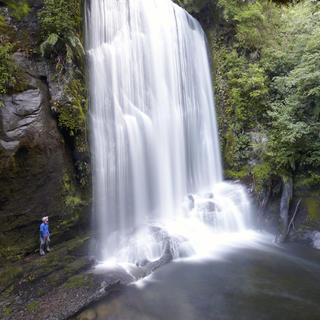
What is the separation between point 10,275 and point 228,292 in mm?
4814

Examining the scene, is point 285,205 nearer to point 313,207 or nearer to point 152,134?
point 313,207

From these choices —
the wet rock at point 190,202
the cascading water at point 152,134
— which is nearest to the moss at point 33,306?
the cascading water at point 152,134

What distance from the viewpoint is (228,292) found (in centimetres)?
524

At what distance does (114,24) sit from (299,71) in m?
7.02

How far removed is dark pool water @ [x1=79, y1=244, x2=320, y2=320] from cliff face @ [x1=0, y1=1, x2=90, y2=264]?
2.45 meters

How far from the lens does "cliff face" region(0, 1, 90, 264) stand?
538 cm

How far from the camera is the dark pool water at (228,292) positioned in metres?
4.57

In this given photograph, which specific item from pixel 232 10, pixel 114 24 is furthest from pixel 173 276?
pixel 232 10

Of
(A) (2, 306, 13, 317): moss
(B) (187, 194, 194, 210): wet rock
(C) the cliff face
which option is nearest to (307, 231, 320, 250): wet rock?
(B) (187, 194, 194, 210): wet rock

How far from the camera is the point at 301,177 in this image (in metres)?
8.35

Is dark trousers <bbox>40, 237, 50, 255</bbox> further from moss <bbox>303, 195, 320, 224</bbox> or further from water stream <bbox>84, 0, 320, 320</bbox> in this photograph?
moss <bbox>303, 195, 320, 224</bbox>

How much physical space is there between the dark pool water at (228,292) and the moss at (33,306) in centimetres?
108

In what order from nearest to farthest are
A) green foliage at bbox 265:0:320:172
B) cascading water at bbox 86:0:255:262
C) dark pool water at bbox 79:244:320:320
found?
dark pool water at bbox 79:244:320:320, cascading water at bbox 86:0:255:262, green foliage at bbox 265:0:320:172

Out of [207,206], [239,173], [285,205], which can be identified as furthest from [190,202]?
[285,205]
